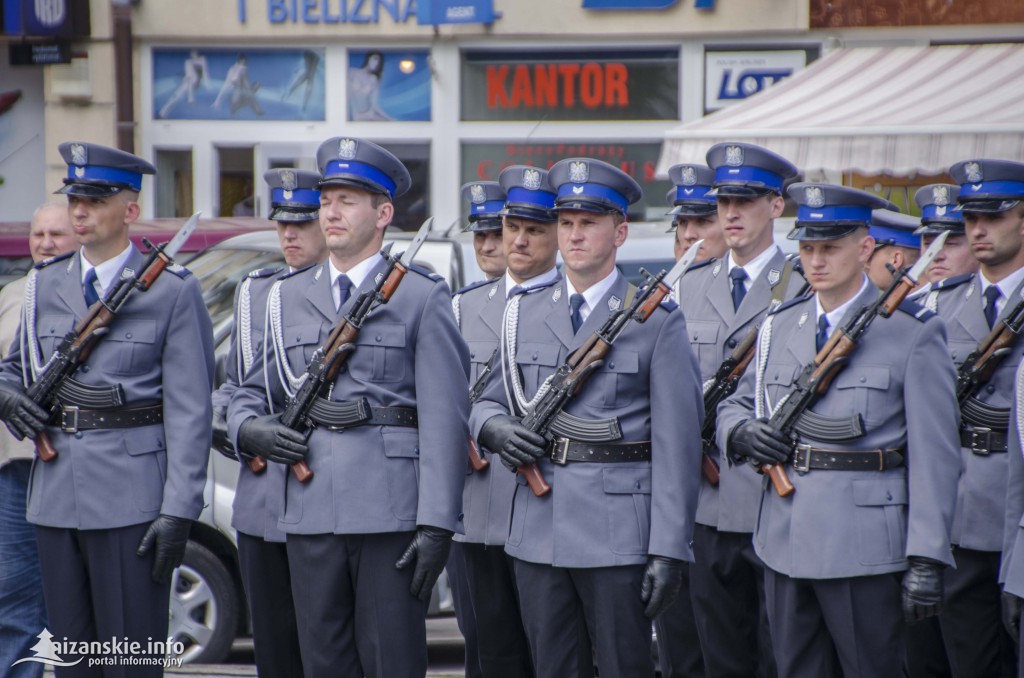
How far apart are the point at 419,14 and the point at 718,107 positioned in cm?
296

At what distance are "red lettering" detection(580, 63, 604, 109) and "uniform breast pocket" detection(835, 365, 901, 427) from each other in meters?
9.60

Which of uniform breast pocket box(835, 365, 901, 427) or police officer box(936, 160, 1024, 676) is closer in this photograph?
uniform breast pocket box(835, 365, 901, 427)

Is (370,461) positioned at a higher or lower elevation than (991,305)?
lower

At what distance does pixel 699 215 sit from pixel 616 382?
2033mm

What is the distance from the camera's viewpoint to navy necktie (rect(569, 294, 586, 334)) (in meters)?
5.09

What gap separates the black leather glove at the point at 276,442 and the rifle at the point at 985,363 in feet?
8.41

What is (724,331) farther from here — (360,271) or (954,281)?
(360,271)

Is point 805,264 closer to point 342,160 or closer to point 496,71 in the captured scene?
point 342,160

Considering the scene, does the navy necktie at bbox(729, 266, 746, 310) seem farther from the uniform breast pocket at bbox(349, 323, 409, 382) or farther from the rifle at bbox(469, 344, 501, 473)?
the uniform breast pocket at bbox(349, 323, 409, 382)

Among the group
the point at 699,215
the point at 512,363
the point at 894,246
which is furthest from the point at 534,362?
the point at 894,246

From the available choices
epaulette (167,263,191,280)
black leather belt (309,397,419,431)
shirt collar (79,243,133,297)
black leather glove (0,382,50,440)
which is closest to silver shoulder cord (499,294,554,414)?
black leather belt (309,397,419,431)

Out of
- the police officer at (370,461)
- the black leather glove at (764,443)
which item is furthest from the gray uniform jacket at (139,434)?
the black leather glove at (764,443)

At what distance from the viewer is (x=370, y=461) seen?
4812 millimetres

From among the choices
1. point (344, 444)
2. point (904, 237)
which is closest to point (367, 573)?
point (344, 444)
